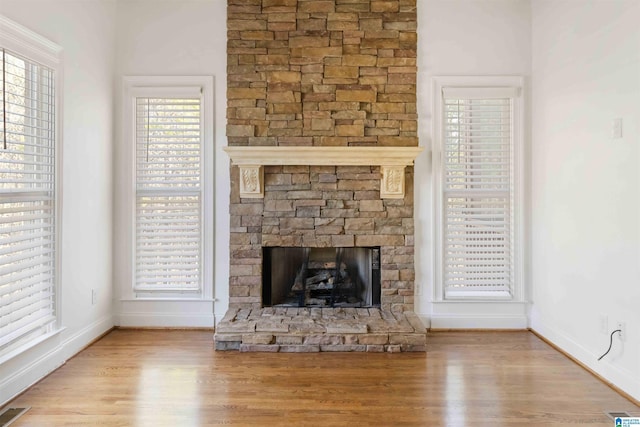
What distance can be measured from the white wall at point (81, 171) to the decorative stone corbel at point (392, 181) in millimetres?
2457

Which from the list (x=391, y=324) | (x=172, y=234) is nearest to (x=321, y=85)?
(x=172, y=234)

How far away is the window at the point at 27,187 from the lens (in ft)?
8.00

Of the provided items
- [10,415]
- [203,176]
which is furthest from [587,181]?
[10,415]

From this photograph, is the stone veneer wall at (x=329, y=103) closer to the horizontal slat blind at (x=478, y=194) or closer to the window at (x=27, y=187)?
the horizontal slat blind at (x=478, y=194)

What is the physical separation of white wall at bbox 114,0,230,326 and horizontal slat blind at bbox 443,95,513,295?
2.08 meters

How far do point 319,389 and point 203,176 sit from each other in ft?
7.05

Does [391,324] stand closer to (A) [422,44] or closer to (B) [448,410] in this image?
(B) [448,410]

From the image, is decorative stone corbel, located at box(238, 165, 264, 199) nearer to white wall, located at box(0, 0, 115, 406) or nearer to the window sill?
white wall, located at box(0, 0, 115, 406)

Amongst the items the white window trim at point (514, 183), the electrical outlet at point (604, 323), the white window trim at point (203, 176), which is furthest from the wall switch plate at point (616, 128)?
the white window trim at point (203, 176)

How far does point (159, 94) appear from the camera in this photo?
12.2 feet

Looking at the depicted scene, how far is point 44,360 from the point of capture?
2754mm

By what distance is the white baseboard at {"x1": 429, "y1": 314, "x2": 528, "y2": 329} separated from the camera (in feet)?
12.3

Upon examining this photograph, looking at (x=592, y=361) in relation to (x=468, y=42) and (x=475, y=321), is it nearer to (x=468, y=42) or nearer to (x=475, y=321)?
(x=475, y=321)

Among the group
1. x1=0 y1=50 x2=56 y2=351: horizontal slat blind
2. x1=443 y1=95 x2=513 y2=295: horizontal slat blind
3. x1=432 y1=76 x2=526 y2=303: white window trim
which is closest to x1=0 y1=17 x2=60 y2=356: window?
x1=0 y1=50 x2=56 y2=351: horizontal slat blind
